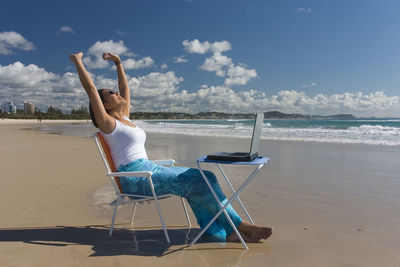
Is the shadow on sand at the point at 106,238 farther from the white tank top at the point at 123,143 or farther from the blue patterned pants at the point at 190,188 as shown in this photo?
the white tank top at the point at 123,143

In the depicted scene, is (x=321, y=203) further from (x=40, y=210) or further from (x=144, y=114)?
(x=144, y=114)

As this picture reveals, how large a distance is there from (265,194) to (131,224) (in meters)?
2.14

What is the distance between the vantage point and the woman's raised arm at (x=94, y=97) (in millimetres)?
2951

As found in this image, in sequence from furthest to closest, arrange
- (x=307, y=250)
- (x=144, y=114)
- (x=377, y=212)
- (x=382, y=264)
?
(x=144, y=114), (x=377, y=212), (x=307, y=250), (x=382, y=264)

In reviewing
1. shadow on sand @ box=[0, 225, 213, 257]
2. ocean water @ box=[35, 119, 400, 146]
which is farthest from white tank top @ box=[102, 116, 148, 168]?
ocean water @ box=[35, 119, 400, 146]

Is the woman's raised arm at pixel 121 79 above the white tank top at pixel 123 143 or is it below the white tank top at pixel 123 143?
above

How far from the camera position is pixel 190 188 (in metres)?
2.92

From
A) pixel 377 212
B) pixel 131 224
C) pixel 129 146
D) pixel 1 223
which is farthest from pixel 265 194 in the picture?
pixel 1 223

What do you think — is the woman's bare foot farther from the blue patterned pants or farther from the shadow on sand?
the shadow on sand

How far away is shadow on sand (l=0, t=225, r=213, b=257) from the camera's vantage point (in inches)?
112

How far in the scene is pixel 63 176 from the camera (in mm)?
6137

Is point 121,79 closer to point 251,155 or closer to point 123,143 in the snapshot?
point 123,143

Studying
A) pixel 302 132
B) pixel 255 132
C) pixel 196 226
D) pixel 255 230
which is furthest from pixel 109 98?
pixel 302 132

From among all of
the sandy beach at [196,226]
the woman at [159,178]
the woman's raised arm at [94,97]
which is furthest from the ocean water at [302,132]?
the woman's raised arm at [94,97]
